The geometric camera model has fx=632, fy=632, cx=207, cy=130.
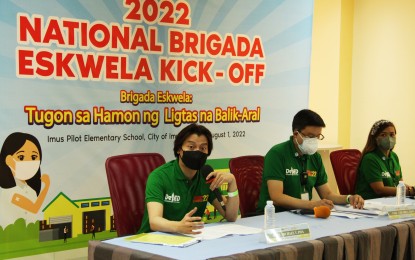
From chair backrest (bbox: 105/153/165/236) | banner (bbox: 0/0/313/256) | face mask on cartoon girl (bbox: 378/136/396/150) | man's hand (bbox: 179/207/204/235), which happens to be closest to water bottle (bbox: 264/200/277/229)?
man's hand (bbox: 179/207/204/235)

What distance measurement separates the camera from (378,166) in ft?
16.2

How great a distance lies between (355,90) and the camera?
6.99 m

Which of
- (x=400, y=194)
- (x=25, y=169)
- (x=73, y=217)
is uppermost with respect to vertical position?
(x=25, y=169)

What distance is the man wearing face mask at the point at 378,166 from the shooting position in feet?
16.1

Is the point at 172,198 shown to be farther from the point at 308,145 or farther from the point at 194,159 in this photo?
the point at 308,145

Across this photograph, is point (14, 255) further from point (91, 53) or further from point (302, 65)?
point (302, 65)

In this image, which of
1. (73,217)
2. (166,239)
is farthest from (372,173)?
(166,239)

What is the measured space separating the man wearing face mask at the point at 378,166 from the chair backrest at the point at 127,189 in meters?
2.01

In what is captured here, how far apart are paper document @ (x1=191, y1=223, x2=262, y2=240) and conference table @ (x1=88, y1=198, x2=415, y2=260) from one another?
48 millimetres

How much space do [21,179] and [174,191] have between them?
4.57 ft

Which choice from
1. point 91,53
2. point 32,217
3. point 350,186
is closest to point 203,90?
point 91,53

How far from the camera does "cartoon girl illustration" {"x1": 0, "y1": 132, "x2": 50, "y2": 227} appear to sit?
422 centimetres

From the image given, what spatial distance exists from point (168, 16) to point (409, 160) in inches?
121

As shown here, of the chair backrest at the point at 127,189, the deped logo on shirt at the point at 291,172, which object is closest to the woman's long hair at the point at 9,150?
the chair backrest at the point at 127,189
